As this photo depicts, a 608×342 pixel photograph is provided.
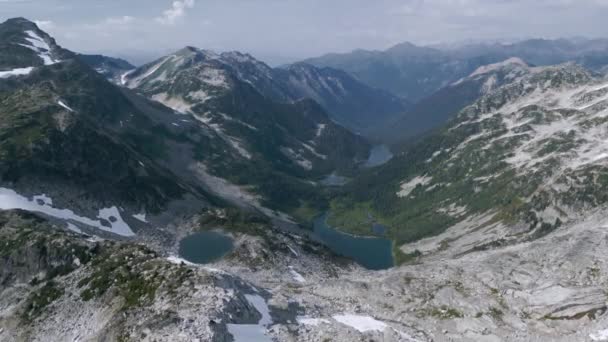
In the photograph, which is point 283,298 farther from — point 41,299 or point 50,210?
point 50,210

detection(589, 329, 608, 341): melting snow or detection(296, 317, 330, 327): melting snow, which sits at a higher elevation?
detection(296, 317, 330, 327): melting snow

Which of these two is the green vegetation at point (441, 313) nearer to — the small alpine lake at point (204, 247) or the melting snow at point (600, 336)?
the melting snow at point (600, 336)

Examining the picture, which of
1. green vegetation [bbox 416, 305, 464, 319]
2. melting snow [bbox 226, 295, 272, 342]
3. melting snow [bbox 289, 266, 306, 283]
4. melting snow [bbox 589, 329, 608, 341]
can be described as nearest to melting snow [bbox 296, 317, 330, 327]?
melting snow [bbox 226, 295, 272, 342]

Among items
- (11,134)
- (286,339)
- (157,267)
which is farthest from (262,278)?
(11,134)

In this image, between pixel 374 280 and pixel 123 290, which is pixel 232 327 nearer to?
pixel 123 290

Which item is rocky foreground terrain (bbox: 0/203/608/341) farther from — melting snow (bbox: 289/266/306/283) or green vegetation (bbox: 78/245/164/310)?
melting snow (bbox: 289/266/306/283)
